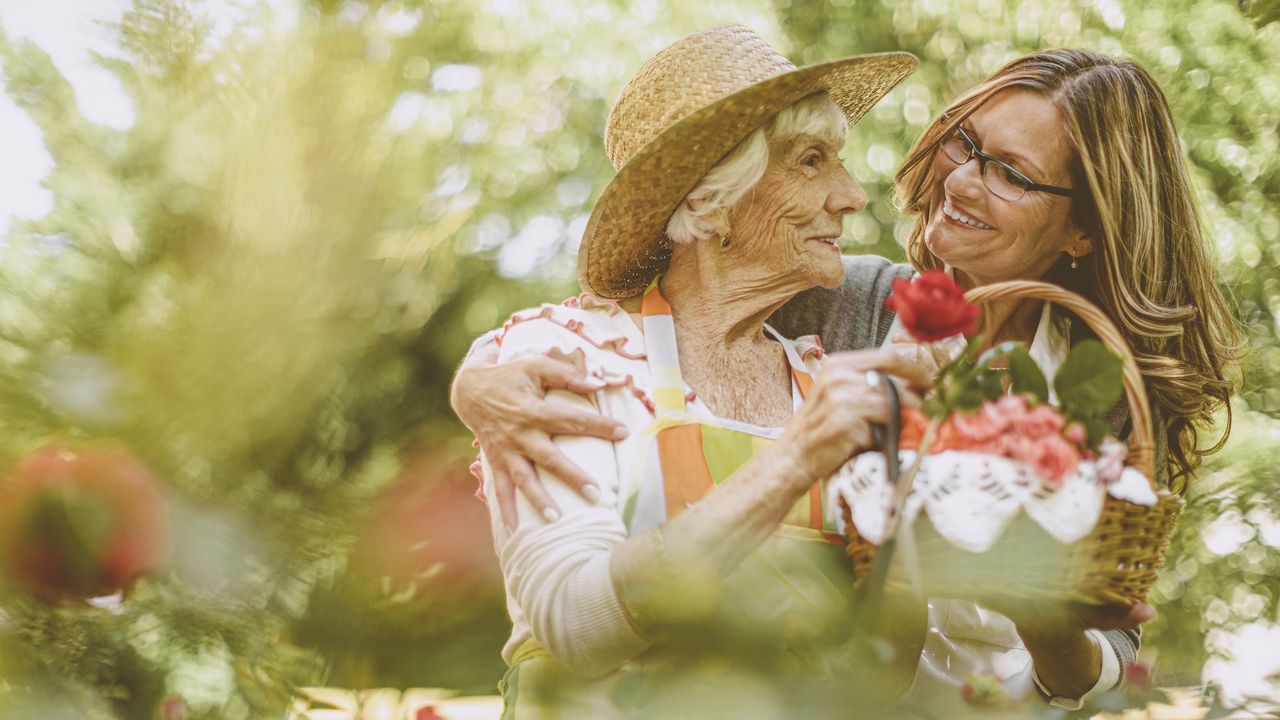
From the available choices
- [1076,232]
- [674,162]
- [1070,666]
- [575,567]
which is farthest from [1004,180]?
[575,567]

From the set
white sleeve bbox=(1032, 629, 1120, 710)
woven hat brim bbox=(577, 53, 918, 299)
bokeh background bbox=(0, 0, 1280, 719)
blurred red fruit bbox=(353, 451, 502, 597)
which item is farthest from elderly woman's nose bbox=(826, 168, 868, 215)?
blurred red fruit bbox=(353, 451, 502, 597)

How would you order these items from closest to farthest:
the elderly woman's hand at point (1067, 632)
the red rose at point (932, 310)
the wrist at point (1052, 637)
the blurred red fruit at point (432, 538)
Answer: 1. the blurred red fruit at point (432, 538)
2. the red rose at point (932, 310)
3. the elderly woman's hand at point (1067, 632)
4. the wrist at point (1052, 637)

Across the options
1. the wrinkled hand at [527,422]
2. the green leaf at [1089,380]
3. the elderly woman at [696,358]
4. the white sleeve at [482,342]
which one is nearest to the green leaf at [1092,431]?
the green leaf at [1089,380]

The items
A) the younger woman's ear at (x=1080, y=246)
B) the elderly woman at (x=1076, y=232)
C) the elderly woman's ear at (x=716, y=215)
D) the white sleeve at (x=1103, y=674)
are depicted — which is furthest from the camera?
the younger woman's ear at (x=1080, y=246)

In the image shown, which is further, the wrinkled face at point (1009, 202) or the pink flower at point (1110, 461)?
the wrinkled face at point (1009, 202)

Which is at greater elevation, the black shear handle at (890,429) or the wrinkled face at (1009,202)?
the wrinkled face at (1009,202)

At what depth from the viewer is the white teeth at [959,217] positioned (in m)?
1.91

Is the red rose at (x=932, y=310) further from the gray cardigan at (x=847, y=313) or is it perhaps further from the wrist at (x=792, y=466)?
the gray cardigan at (x=847, y=313)

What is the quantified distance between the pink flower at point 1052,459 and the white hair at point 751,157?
31.1 inches

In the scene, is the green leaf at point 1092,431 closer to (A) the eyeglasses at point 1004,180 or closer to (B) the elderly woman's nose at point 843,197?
(B) the elderly woman's nose at point 843,197

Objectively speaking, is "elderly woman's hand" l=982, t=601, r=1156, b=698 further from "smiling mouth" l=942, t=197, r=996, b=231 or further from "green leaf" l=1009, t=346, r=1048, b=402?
"smiling mouth" l=942, t=197, r=996, b=231

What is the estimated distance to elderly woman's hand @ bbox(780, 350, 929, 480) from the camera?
1.21 m

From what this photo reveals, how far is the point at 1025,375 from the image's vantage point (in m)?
1.18

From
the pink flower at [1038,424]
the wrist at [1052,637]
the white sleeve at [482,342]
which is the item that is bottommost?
the wrist at [1052,637]
